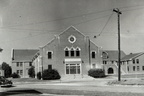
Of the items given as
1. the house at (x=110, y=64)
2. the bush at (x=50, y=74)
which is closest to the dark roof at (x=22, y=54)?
the house at (x=110, y=64)

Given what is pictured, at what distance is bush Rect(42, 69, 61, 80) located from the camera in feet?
150

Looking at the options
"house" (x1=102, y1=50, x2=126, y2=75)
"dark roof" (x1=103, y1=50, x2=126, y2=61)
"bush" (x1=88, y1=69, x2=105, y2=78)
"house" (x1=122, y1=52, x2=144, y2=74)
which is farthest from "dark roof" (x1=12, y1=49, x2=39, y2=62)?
"bush" (x1=88, y1=69, x2=105, y2=78)

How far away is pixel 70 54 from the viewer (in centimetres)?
5138

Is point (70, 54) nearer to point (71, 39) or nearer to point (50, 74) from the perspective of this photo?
point (71, 39)

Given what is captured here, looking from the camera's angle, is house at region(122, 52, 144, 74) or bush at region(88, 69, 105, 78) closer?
bush at region(88, 69, 105, 78)

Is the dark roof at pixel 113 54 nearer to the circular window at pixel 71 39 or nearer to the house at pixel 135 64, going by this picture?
the house at pixel 135 64

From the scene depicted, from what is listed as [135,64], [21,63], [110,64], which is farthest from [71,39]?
[21,63]

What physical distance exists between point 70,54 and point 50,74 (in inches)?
301

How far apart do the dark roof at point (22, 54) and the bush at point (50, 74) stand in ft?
113

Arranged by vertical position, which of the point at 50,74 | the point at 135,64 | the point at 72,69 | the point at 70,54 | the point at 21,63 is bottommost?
the point at 50,74

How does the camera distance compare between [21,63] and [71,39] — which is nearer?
[71,39]

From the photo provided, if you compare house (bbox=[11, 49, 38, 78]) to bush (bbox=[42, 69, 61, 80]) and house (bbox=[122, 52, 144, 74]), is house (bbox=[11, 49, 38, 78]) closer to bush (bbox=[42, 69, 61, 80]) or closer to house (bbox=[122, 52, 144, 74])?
bush (bbox=[42, 69, 61, 80])

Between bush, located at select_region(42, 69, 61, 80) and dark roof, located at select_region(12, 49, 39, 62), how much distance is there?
34.5 metres

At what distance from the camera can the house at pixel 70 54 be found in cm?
5016
